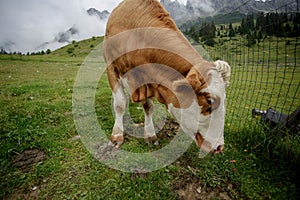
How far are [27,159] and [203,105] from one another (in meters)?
3.17

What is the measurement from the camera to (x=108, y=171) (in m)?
3.01

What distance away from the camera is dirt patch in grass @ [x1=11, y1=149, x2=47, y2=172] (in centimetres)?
306

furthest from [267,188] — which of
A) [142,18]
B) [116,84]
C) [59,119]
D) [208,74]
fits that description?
[59,119]

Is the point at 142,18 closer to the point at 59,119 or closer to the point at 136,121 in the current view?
the point at 136,121

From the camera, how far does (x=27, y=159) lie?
322 centimetres

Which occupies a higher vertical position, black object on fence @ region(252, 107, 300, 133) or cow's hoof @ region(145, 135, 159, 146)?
black object on fence @ region(252, 107, 300, 133)

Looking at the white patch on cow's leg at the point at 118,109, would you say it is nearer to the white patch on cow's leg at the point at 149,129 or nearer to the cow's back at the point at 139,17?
the white patch on cow's leg at the point at 149,129

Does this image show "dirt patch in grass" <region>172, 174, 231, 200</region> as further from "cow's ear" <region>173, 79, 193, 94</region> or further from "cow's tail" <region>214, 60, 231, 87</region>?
"cow's tail" <region>214, 60, 231, 87</region>

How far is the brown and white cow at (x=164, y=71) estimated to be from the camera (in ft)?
7.86

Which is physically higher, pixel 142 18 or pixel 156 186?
pixel 142 18

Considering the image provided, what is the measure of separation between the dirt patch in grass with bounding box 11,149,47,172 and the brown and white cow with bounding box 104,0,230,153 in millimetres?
1374

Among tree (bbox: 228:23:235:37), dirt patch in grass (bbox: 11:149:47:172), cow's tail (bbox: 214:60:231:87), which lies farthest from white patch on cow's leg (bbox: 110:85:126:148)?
tree (bbox: 228:23:235:37)

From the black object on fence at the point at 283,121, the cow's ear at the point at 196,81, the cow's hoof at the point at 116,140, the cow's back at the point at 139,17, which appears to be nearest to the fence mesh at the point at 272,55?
the black object on fence at the point at 283,121

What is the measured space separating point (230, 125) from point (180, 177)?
2.18m
